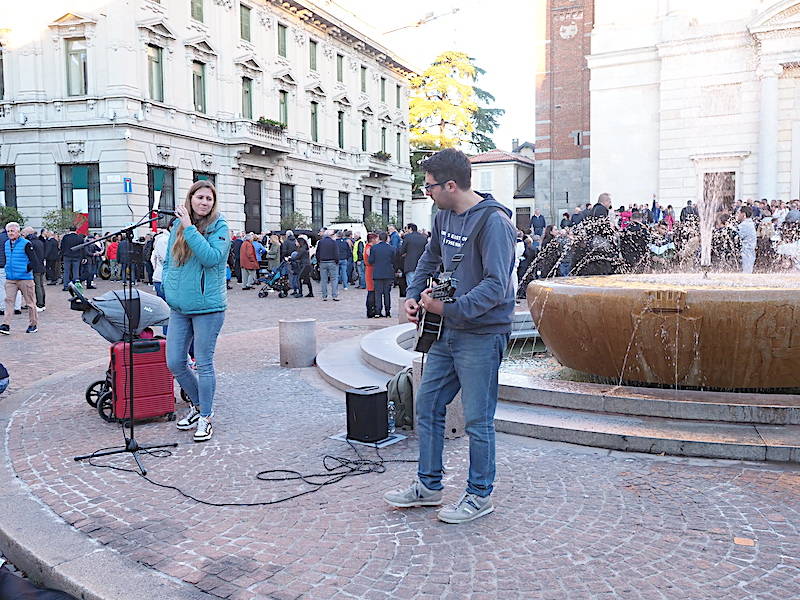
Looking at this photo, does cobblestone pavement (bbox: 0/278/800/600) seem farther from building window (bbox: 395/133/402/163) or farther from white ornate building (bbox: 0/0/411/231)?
building window (bbox: 395/133/402/163)

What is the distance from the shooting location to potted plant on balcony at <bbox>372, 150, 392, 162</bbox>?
44.0 meters

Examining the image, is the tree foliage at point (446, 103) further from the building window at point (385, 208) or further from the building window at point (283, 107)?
the building window at point (283, 107)

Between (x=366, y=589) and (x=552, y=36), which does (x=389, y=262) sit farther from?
(x=552, y=36)

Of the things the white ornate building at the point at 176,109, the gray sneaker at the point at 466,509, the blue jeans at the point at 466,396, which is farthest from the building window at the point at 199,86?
the gray sneaker at the point at 466,509

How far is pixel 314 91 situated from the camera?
38.5 meters

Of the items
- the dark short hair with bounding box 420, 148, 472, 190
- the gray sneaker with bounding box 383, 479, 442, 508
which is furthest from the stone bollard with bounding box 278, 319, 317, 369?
the dark short hair with bounding box 420, 148, 472, 190

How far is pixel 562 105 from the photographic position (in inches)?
1609

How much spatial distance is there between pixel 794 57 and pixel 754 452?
29413 millimetres

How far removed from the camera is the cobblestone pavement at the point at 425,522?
3281mm

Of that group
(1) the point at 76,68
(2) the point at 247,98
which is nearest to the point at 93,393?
(1) the point at 76,68

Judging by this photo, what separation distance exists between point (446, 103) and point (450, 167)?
170ft

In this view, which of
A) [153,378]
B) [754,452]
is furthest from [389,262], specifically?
[754,452]

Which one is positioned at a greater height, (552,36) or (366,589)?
(552,36)

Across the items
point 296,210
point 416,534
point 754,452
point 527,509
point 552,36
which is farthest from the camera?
point 552,36
